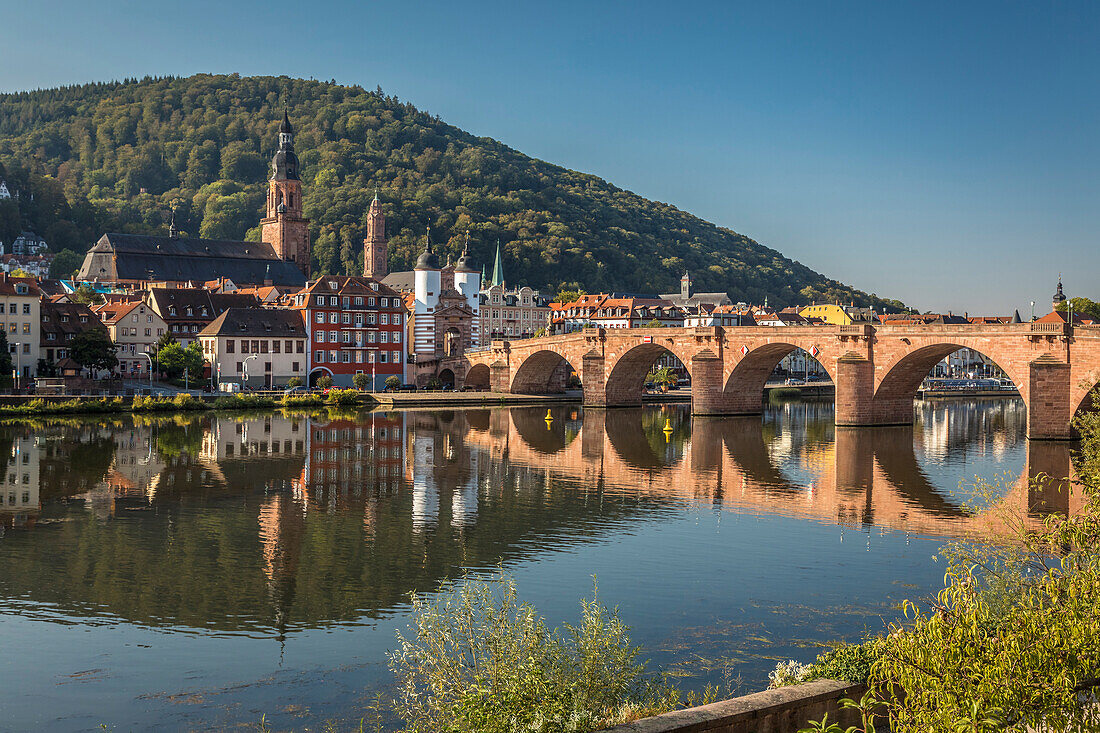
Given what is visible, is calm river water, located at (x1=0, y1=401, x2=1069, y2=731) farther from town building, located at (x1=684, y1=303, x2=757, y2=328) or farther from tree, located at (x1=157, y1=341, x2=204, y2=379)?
town building, located at (x1=684, y1=303, x2=757, y2=328)

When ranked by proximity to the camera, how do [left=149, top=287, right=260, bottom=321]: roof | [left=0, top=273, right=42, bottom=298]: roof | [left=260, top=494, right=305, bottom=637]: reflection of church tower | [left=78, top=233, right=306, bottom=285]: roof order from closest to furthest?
[left=260, top=494, right=305, bottom=637]: reflection of church tower
[left=0, top=273, right=42, bottom=298]: roof
[left=149, top=287, right=260, bottom=321]: roof
[left=78, top=233, right=306, bottom=285]: roof

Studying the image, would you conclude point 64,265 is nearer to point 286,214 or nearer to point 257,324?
point 286,214

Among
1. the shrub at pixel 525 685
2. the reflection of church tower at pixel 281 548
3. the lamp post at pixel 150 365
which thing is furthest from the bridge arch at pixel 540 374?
the shrub at pixel 525 685

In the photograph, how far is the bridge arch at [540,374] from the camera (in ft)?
292

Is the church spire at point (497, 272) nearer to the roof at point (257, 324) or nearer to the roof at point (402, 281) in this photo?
the roof at point (402, 281)

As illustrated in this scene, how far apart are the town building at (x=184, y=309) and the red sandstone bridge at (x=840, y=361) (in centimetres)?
2652

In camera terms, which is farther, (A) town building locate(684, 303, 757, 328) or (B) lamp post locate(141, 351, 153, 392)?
(A) town building locate(684, 303, 757, 328)

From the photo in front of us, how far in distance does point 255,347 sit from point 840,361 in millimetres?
48589

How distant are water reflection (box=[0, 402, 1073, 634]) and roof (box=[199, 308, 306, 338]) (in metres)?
21.8

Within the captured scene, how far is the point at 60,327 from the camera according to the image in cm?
8494

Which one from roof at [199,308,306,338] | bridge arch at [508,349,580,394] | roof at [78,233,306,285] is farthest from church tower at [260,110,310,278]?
bridge arch at [508,349,580,394]

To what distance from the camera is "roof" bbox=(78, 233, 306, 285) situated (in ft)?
425

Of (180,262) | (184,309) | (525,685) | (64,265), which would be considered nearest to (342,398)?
(184,309)

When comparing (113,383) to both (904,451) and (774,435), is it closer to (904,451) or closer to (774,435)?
(774,435)
